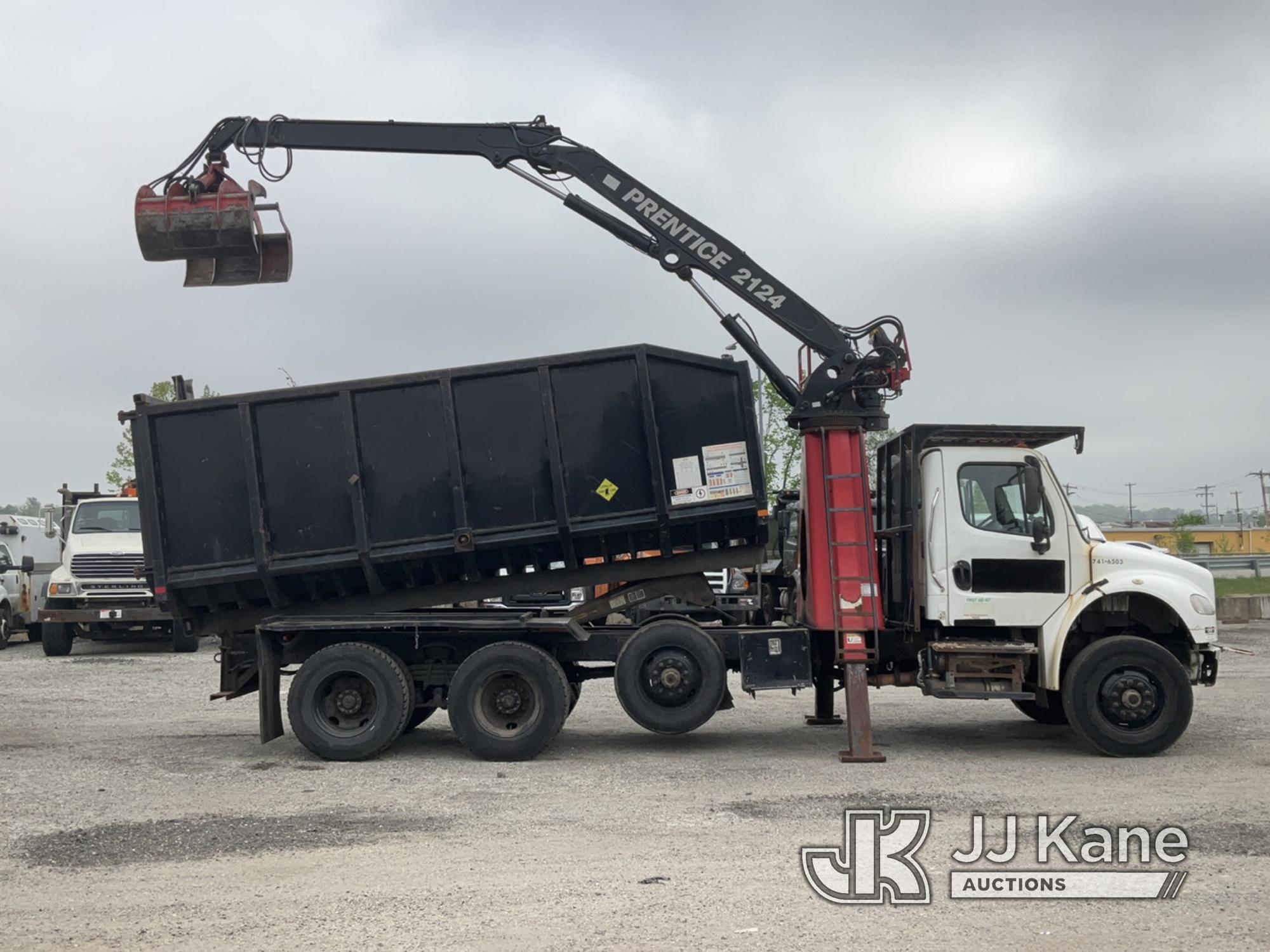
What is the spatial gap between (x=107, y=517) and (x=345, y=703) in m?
12.7

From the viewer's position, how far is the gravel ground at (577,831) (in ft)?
18.4

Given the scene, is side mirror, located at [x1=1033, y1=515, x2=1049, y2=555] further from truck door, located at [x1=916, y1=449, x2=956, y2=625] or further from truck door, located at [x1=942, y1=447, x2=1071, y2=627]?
truck door, located at [x1=916, y1=449, x2=956, y2=625]

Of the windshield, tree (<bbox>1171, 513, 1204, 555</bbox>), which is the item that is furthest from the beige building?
the windshield

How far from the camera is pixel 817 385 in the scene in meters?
11.4

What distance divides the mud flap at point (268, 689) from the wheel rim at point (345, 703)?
14.9 inches

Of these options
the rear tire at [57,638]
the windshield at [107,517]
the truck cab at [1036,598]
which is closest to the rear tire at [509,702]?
the truck cab at [1036,598]

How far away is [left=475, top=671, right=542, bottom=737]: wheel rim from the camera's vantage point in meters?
10.3

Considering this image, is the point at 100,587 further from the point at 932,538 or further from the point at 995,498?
the point at 995,498

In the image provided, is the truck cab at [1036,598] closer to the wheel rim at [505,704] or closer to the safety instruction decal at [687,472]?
the safety instruction decal at [687,472]

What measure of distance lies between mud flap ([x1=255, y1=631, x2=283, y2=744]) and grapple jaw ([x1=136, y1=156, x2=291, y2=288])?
11.2ft

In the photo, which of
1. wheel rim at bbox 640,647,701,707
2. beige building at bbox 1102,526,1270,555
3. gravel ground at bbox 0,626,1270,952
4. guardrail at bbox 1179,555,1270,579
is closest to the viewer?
gravel ground at bbox 0,626,1270,952

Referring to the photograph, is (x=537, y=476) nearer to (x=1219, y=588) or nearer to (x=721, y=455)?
(x=721, y=455)

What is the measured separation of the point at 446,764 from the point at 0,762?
150 inches

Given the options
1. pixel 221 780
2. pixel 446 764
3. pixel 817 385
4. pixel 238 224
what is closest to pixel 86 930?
pixel 221 780
